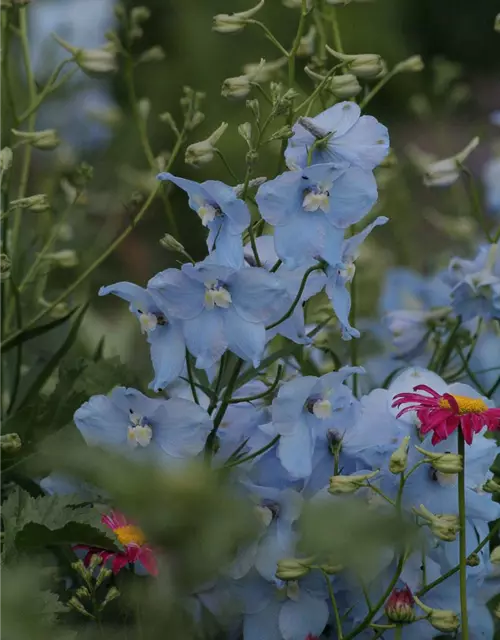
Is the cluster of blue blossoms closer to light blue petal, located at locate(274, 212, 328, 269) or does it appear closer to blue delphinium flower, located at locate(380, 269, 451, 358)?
light blue petal, located at locate(274, 212, 328, 269)

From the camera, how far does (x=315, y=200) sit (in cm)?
54

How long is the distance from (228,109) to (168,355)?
2176 mm

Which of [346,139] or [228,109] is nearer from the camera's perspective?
[346,139]

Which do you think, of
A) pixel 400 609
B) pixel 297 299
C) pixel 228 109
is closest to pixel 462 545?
pixel 400 609

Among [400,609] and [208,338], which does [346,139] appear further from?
[400,609]

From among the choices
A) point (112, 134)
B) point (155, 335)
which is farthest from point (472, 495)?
point (112, 134)

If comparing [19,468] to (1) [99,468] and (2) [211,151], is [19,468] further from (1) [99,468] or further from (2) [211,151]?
(1) [99,468]

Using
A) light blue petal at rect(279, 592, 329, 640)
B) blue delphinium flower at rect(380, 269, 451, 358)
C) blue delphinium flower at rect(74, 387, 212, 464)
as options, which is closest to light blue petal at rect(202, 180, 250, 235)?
blue delphinium flower at rect(74, 387, 212, 464)

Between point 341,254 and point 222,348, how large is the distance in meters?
0.08

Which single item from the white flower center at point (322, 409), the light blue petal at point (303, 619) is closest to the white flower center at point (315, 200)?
the white flower center at point (322, 409)

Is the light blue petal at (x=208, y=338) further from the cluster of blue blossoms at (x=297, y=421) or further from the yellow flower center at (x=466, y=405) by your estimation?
the yellow flower center at (x=466, y=405)

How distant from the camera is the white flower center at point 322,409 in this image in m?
0.58

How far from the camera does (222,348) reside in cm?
54

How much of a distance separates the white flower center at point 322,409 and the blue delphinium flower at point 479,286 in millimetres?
214
